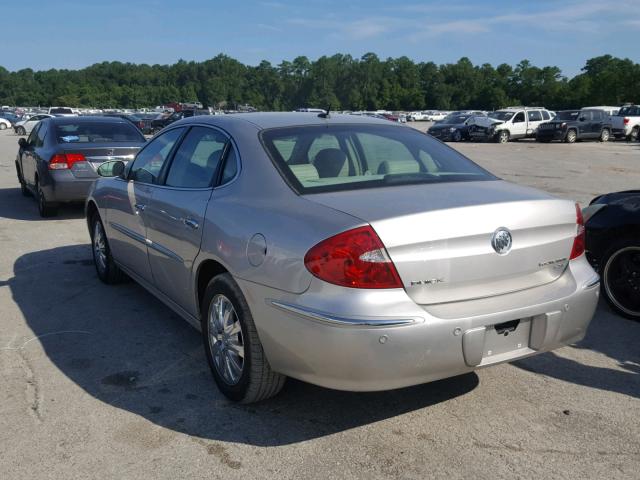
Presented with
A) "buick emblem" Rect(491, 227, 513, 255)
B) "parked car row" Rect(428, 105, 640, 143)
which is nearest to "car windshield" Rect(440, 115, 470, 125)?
"parked car row" Rect(428, 105, 640, 143)

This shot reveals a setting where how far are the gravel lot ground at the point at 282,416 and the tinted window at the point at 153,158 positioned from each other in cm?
114

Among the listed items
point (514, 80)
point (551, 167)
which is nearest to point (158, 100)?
point (514, 80)

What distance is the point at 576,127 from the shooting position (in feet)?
108

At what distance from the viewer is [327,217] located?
9.97ft

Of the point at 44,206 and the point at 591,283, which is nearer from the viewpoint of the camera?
the point at 591,283

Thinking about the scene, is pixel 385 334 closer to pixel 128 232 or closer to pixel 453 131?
pixel 128 232

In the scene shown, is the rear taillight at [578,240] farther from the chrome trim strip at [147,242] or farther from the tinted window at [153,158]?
the tinted window at [153,158]

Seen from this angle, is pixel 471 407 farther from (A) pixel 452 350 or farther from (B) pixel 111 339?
(B) pixel 111 339

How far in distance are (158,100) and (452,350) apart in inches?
6204

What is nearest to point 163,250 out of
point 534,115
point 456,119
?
point 534,115

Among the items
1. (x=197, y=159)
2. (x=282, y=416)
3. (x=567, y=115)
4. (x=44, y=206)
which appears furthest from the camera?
(x=567, y=115)

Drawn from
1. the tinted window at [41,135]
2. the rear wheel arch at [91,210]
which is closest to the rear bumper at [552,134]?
the tinted window at [41,135]

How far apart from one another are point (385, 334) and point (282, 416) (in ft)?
3.18

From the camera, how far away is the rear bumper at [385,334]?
9.36 feet
